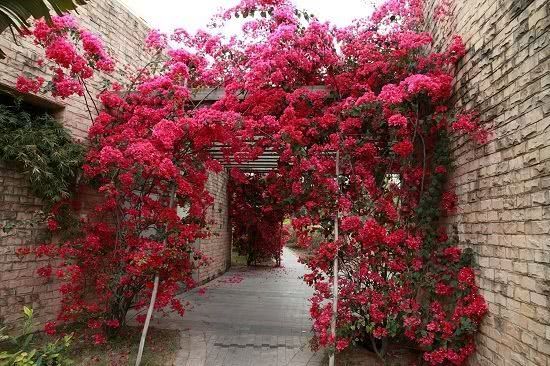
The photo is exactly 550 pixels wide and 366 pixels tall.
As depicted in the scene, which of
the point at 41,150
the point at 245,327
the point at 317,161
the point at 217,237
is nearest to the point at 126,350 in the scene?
the point at 245,327

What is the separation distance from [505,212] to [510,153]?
1.71 ft

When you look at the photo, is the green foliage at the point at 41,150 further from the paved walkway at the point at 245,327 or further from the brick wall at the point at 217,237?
the brick wall at the point at 217,237

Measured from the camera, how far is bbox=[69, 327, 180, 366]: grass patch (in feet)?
16.0

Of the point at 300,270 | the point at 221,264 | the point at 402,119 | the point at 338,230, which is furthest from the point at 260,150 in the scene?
the point at 300,270

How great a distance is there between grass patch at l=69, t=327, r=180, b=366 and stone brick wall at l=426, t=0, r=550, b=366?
12.2 ft

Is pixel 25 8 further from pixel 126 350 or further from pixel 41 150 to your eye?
pixel 126 350

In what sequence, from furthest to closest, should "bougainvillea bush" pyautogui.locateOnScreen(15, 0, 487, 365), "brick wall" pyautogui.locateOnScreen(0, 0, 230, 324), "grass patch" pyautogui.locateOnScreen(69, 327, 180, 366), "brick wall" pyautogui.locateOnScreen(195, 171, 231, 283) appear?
"brick wall" pyautogui.locateOnScreen(195, 171, 231, 283), "brick wall" pyautogui.locateOnScreen(0, 0, 230, 324), "grass patch" pyautogui.locateOnScreen(69, 327, 180, 366), "bougainvillea bush" pyautogui.locateOnScreen(15, 0, 487, 365)

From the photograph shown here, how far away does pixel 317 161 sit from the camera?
16.4 feet

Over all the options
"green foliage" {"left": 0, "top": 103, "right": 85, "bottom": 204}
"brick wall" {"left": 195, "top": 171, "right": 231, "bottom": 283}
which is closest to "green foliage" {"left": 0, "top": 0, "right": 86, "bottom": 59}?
"green foliage" {"left": 0, "top": 103, "right": 85, "bottom": 204}

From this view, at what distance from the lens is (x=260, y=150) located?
5473 mm

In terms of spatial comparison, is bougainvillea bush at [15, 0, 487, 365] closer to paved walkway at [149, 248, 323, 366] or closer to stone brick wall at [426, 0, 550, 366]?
stone brick wall at [426, 0, 550, 366]

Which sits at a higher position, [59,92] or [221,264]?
[59,92]

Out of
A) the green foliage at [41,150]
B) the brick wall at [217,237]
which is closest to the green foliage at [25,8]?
the green foliage at [41,150]

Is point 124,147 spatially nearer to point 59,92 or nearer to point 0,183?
point 59,92
